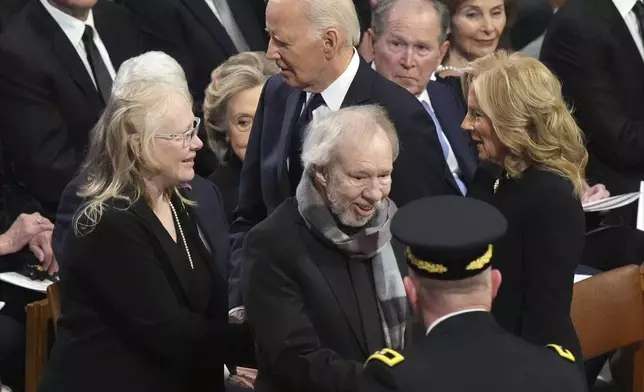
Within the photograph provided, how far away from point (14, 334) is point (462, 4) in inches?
82.1

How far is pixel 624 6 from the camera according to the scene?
521 centimetres

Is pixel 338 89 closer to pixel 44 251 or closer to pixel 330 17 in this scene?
pixel 330 17

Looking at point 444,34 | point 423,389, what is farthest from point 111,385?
point 444,34

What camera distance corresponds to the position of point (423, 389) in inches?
90.6

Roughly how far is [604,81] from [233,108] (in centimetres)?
160

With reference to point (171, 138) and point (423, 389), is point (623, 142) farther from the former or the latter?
point (423, 389)

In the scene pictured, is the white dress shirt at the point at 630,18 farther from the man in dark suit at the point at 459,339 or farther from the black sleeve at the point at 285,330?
the man in dark suit at the point at 459,339

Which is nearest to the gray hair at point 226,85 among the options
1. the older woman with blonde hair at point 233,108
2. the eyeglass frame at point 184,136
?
the older woman with blonde hair at point 233,108

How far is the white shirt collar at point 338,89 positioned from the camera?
3533 mm

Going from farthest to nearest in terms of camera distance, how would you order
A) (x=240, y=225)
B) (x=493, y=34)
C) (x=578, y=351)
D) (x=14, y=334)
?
(x=493, y=34), (x=14, y=334), (x=240, y=225), (x=578, y=351)

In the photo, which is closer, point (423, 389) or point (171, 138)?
point (423, 389)

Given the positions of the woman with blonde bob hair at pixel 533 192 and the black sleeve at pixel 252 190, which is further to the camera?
the black sleeve at pixel 252 190

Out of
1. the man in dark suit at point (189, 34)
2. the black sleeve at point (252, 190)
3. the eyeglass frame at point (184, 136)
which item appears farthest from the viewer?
the man in dark suit at point (189, 34)

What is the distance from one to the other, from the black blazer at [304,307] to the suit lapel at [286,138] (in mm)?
441
